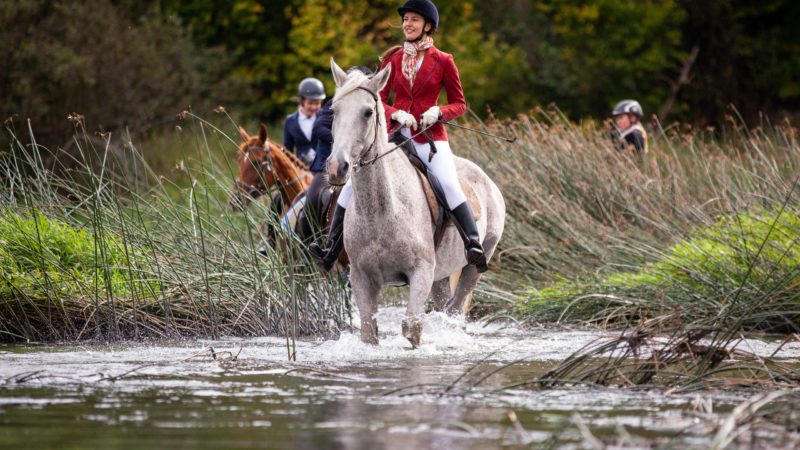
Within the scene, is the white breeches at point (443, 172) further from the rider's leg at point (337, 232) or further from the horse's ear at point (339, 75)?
the horse's ear at point (339, 75)

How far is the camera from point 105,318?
32.0 feet

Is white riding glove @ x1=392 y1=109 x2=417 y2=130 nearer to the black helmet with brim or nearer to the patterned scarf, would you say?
the patterned scarf

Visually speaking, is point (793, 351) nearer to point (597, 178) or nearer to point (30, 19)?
point (597, 178)

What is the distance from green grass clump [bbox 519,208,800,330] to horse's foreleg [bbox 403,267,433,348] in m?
1.97

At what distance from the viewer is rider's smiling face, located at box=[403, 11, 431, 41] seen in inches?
373

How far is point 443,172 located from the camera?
952cm

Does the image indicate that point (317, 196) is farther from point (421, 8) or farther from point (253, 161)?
point (421, 8)

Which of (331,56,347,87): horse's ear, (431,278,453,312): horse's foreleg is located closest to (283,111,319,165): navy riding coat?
(431,278,453,312): horse's foreleg

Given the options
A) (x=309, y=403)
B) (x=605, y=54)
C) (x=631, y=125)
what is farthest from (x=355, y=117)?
(x=605, y=54)

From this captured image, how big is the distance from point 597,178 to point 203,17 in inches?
906

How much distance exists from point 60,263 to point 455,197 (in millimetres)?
3059

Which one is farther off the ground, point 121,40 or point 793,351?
point 121,40

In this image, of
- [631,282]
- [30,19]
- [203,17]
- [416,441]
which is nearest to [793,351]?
[631,282]

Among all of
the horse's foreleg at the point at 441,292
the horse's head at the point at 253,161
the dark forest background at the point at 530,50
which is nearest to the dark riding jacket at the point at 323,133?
the horse's head at the point at 253,161
